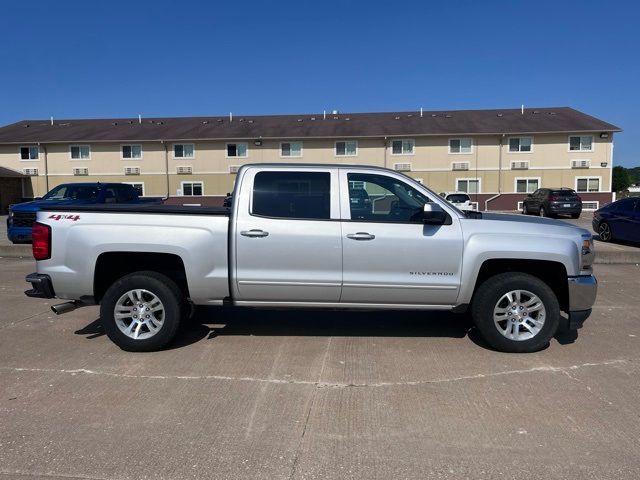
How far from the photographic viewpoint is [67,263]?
532cm

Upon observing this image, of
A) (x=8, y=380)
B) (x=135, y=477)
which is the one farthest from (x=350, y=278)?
(x=8, y=380)

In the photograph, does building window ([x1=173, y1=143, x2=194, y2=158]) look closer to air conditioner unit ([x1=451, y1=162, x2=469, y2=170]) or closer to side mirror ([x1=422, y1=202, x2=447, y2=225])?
air conditioner unit ([x1=451, y1=162, x2=469, y2=170])

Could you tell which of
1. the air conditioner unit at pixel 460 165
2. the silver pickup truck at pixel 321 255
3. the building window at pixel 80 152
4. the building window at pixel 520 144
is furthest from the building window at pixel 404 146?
the silver pickup truck at pixel 321 255

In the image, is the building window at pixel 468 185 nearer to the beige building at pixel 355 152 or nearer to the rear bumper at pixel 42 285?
the beige building at pixel 355 152

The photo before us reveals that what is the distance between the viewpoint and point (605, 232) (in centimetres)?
1485

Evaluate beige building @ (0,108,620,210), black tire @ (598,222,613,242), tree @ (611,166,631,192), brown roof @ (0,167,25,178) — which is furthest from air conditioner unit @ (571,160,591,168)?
tree @ (611,166,631,192)

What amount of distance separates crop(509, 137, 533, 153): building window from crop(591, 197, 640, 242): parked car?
23.3 metres

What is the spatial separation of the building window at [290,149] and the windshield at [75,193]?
24.3m

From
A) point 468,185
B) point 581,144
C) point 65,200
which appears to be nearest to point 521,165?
point 468,185

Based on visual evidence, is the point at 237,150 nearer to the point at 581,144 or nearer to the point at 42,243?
the point at 581,144

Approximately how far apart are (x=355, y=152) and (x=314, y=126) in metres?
4.54

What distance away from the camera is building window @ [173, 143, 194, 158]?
39.3m

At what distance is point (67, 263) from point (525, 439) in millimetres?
4495

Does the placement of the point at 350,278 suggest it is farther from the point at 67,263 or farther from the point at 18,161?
the point at 18,161
